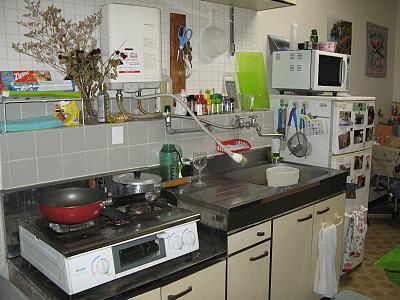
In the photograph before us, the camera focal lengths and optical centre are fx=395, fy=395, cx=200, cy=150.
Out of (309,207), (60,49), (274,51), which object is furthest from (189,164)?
(274,51)

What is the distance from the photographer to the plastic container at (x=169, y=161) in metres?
2.30

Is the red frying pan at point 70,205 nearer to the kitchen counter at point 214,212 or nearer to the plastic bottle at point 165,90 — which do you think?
the kitchen counter at point 214,212

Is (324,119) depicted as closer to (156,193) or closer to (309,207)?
(309,207)

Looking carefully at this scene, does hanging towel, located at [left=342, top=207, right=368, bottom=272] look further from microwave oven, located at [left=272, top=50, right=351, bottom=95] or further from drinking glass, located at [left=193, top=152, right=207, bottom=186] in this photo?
drinking glass, located at [left=193, top=152, right=207, bottom=186]

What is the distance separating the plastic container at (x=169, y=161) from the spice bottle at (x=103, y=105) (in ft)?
1.30

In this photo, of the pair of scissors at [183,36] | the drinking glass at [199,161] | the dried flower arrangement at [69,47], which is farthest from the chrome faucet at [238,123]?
the dried flower arrangement at [69,47]

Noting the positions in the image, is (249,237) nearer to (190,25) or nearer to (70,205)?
(70,205)

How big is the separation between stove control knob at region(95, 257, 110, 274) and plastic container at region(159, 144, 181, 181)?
0.89 meters

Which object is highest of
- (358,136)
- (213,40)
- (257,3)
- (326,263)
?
(257,3)

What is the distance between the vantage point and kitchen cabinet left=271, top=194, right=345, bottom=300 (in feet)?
7.44

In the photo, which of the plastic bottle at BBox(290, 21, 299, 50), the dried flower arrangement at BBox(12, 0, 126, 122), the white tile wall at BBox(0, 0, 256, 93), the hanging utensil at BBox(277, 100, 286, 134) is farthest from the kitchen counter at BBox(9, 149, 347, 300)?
the plastic bottle at BBox(290, 21, 299, 50)

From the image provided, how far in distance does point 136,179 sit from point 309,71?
1681 mm

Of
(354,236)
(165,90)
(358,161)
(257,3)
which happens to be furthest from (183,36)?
(354,236)

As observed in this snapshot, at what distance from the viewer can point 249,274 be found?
206 centimetres
